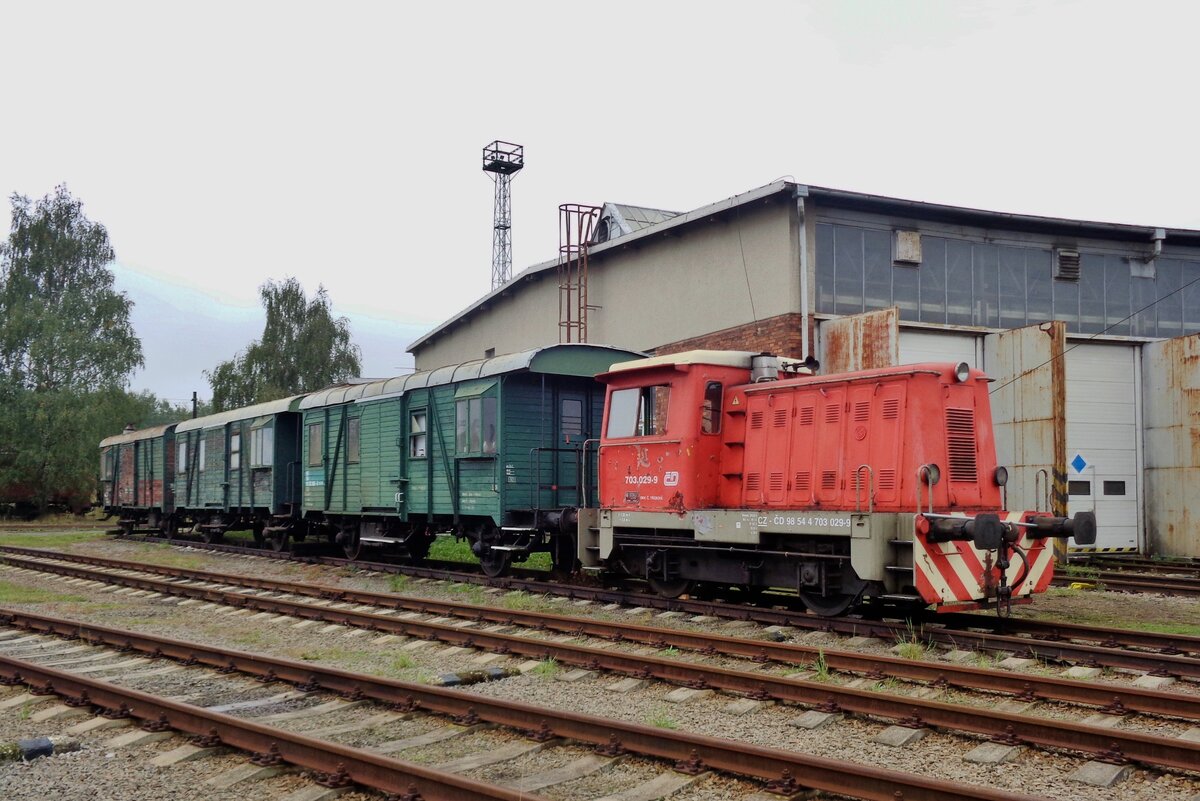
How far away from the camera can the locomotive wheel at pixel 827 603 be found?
10.4m

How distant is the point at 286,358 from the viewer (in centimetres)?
5375

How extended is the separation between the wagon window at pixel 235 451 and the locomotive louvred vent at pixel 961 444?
17.4m

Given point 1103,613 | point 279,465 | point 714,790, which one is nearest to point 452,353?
point 279,465

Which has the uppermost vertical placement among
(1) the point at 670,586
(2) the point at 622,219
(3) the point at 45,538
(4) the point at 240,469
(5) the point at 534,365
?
(2) the point at 622,219

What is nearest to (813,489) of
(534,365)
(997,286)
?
(534,365)

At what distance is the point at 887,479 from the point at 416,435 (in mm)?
8924

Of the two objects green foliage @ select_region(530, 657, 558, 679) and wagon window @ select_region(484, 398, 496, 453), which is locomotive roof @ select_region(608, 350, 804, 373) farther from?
green foliage @ select_region(530, 657, 558, 679)

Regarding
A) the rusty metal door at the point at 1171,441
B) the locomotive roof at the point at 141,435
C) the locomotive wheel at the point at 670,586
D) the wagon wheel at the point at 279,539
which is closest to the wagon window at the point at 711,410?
the locomotive wheel at the point at 670,586

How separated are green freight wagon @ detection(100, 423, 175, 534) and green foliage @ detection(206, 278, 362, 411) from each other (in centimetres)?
2034

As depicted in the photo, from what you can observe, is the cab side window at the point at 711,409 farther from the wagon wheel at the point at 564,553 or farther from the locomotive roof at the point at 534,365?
the wagon wheel at the point at 564,553

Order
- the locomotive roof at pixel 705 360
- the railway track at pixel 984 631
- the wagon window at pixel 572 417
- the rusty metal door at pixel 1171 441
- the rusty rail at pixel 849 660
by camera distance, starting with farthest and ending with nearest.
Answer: the rusty metal door at pixel 1171 441
the wagon window at pixel 572 417
the locomotive roof at pixel 705 360
the railway track at pixel 984 631
the rusty rail at pixel 849 660

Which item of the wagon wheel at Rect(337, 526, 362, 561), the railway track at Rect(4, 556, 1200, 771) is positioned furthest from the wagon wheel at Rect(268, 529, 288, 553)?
the railway track at Rect(4, 556, 1200, 771)

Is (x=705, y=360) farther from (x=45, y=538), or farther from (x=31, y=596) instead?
(x=45, y=538)

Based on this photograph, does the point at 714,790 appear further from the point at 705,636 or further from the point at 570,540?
the point at 570,540
